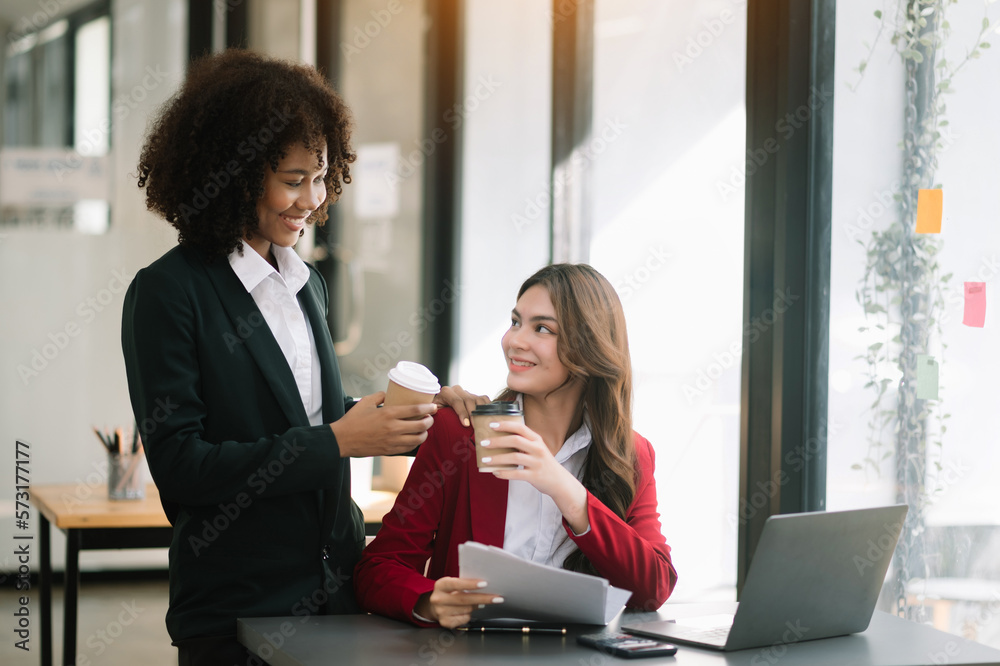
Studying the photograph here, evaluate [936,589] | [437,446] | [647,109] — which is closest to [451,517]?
[437,446]

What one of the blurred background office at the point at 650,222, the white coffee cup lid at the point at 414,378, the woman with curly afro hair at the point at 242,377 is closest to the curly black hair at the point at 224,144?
the woman with curly afro hair at the point at 242,377

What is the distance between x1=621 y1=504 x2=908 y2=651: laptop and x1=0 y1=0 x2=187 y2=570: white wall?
407 cm

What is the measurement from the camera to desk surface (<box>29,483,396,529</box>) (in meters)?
2.72

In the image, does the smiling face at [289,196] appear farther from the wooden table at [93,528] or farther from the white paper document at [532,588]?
the wooden table at [93,528]

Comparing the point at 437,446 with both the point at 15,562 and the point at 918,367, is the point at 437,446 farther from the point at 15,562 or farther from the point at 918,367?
the point at 15,562

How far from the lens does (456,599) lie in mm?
1523

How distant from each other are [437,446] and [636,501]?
15.8 inches

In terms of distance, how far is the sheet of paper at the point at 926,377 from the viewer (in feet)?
6.96

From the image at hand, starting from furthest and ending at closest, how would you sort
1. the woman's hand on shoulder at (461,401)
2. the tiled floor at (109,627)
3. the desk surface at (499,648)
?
the tiled floor at (109,627), the woman's hand on shoulder at (461,401), the desk surface at (499,648)

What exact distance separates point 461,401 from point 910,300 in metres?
1.05

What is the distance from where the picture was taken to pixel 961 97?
2068 millimetres

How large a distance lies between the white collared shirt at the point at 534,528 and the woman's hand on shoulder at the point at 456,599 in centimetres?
32

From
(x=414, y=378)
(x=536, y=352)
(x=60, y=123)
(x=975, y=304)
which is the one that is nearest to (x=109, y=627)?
(x=60, y=123)

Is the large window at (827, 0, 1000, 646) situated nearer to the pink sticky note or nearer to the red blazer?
the pink sticky note
